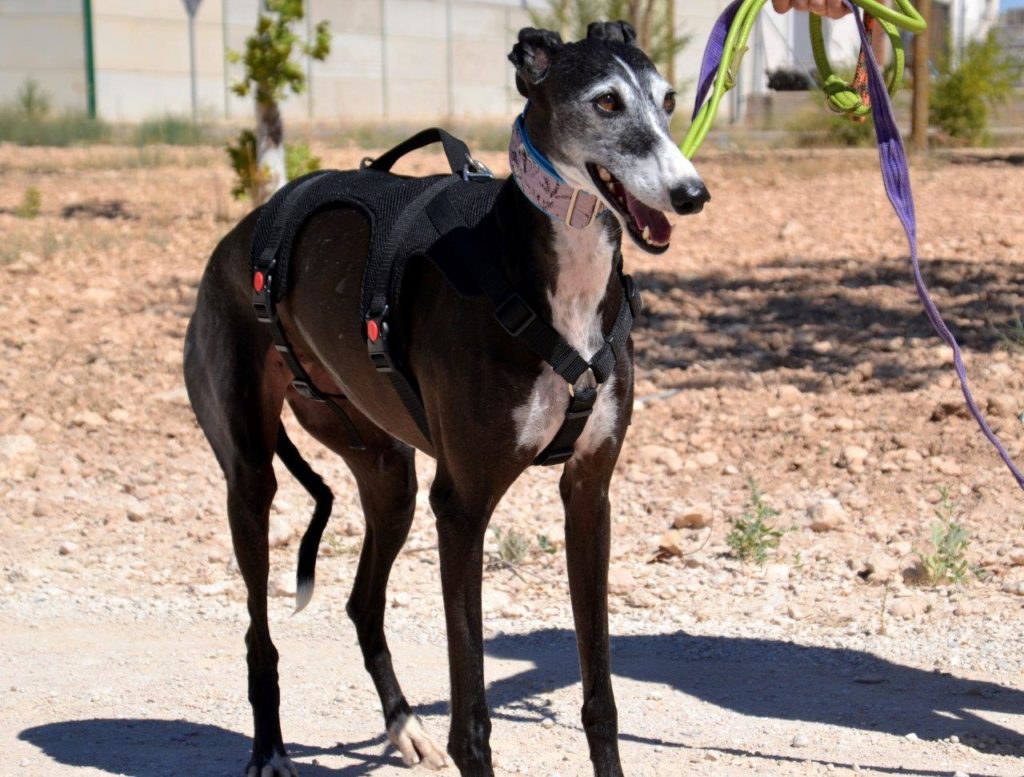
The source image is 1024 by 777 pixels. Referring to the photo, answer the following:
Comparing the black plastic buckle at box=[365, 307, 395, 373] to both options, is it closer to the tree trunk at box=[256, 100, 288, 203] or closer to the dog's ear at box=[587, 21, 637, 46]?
the dog's ear at box=[587, 21, 637, 46]

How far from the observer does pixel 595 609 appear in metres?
3.67

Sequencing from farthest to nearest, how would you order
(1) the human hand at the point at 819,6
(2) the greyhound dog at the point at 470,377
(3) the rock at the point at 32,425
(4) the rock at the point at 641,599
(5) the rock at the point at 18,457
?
1. (3) the rock at the point at 32,425
2. (5) the rock at the point at 18,457
3. (4) the rock at the point at 641,599
4. (1) the human hand at the point at 819,6
5. (2) the greyhound dog at the point at 470,377

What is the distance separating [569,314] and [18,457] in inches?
180

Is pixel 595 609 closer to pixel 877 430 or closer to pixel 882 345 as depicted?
pixel 877 430

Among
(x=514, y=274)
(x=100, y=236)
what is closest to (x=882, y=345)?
(x=514, y=274)

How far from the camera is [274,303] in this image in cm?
406

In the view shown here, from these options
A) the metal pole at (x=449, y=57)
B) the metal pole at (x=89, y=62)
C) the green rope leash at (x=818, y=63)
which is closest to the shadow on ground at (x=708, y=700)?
the green rope leash at (x=818, y=63)

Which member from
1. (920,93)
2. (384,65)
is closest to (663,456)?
(920,93)

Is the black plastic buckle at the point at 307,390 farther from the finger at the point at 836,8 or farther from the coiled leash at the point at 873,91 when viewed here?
the finger at the point at 836,8

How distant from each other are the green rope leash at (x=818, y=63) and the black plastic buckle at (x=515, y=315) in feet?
1.57

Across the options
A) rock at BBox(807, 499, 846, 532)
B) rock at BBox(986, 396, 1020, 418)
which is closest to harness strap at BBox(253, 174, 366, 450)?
rock at BBox(807, 499, 846, 532)

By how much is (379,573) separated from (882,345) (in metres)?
4.47

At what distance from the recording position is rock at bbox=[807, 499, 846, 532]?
20.2ft

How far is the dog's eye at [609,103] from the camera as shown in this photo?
9.91ft
